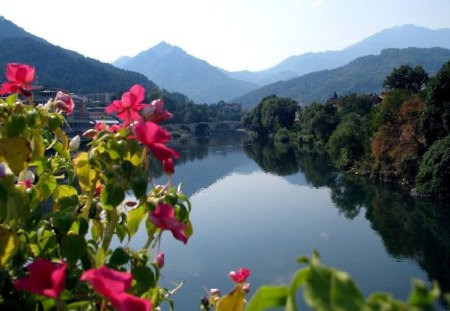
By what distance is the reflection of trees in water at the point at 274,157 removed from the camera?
76.8ft

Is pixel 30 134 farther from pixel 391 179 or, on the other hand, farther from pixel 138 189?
pixel 391 179

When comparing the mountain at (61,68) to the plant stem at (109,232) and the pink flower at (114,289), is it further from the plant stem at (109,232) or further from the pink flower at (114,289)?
the pink flower at (114,289)

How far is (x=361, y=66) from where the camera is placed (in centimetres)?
11475

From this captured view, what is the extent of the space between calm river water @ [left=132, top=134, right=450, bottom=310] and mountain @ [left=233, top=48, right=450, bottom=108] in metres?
83.3

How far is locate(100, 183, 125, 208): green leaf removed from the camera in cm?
73

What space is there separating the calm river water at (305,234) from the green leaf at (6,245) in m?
4.76

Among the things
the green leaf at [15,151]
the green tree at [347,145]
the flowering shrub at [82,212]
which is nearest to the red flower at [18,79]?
the flowering shrub at [82,212]

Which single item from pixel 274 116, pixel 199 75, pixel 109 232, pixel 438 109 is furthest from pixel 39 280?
pixel 199 75

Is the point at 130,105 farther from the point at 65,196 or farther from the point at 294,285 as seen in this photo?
the point at 294,285

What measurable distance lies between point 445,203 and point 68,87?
59.8 metres

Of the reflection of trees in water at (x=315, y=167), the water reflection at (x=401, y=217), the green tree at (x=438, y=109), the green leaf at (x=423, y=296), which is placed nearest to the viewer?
the green leaf at (x=423, y=296)

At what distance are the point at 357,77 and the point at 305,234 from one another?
331ft

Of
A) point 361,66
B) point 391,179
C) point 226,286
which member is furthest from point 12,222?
point 361,66

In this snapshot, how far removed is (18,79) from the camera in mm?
951
